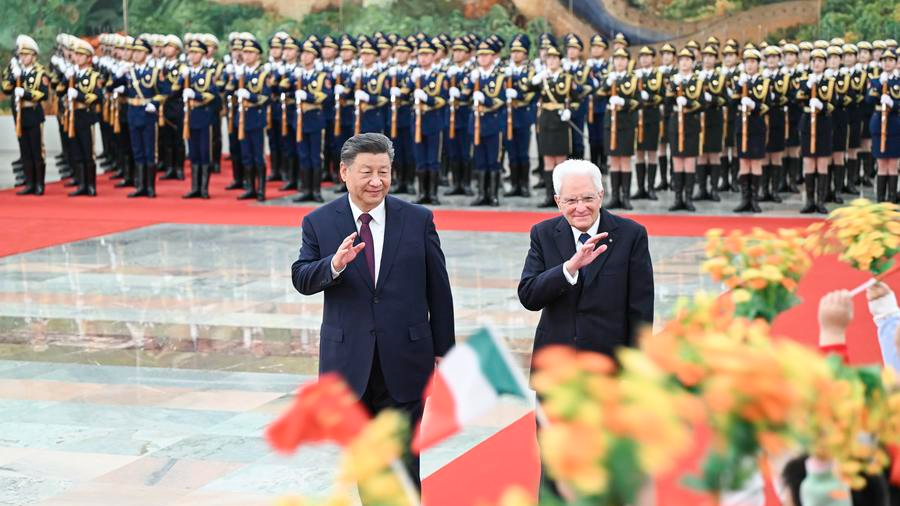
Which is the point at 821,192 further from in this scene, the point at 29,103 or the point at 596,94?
the point at 29,103

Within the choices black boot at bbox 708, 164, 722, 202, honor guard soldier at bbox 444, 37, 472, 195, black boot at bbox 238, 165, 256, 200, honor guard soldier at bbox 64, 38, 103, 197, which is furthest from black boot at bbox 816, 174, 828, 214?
honor guard soldier at bbox 64, 38, 103, 197

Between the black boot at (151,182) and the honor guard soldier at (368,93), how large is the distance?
272 centimetres

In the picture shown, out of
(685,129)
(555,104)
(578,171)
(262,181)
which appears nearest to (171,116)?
(262,181)

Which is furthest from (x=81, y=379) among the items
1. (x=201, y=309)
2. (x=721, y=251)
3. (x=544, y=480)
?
(x=721, y=251)

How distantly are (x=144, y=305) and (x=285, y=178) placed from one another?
30.2ft

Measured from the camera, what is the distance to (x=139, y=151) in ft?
58.3

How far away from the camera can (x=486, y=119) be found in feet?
54.4

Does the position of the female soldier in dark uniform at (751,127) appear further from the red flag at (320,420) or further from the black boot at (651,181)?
the red flag at (320,420)

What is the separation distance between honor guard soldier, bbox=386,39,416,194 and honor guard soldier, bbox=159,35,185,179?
2.82 meters

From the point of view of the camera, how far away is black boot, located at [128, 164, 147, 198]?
17.8 metres

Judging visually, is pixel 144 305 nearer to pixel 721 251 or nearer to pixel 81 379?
pixel 81 379

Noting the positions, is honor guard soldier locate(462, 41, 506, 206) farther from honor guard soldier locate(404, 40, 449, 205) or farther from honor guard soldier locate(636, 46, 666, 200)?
honor guard soldier locate(636, 46, 666, 200)

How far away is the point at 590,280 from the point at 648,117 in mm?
12548

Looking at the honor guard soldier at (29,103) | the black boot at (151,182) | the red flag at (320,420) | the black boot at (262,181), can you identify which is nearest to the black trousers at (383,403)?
the red flag at (320,420)
